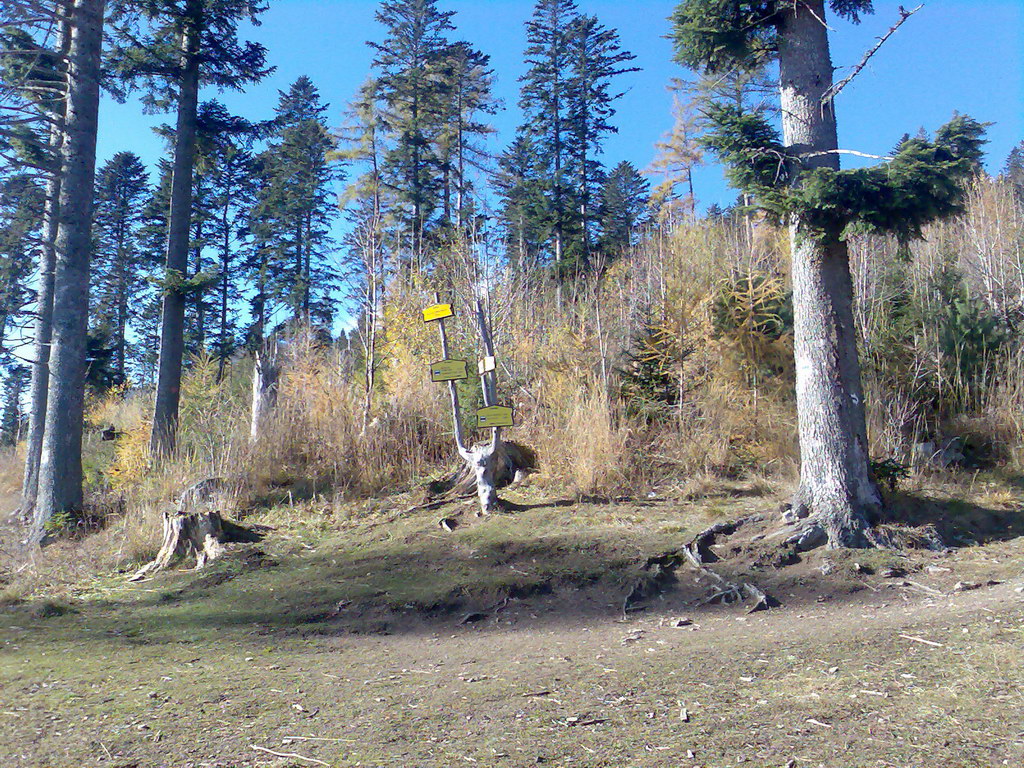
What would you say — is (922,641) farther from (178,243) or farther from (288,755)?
(178,243)

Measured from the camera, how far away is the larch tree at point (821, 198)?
6.38m

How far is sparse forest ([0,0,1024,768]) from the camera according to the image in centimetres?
354

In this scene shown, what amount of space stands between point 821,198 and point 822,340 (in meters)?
1.35

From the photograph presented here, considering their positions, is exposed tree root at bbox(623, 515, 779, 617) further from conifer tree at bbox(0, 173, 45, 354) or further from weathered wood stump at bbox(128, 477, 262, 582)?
conifer tree at bbox(0, 173, 45, 354)

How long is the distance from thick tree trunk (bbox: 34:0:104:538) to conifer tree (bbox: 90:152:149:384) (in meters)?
17.7

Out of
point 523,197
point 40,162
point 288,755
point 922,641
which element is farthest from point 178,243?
point 523,197

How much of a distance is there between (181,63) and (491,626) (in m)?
14.5

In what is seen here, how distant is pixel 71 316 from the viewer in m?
10.9

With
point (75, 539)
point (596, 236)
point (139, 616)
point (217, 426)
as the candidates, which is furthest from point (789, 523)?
point (596, 236)

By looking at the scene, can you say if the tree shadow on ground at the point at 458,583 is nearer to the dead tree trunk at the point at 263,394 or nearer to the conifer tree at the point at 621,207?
the dead tree trunk at the point at 263,394

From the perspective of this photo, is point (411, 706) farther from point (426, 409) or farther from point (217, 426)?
point (217, 426)

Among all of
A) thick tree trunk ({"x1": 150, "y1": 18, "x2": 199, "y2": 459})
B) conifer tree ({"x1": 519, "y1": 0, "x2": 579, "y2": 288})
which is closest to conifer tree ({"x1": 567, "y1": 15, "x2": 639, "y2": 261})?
conifer tree ({"x1": 519, "y1": 0, "x2": 579, "y2": 288})

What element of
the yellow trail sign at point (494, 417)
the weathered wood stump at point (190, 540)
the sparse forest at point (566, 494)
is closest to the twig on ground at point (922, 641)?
the sparse forest at point (566, 494)

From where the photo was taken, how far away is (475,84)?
30.2m
